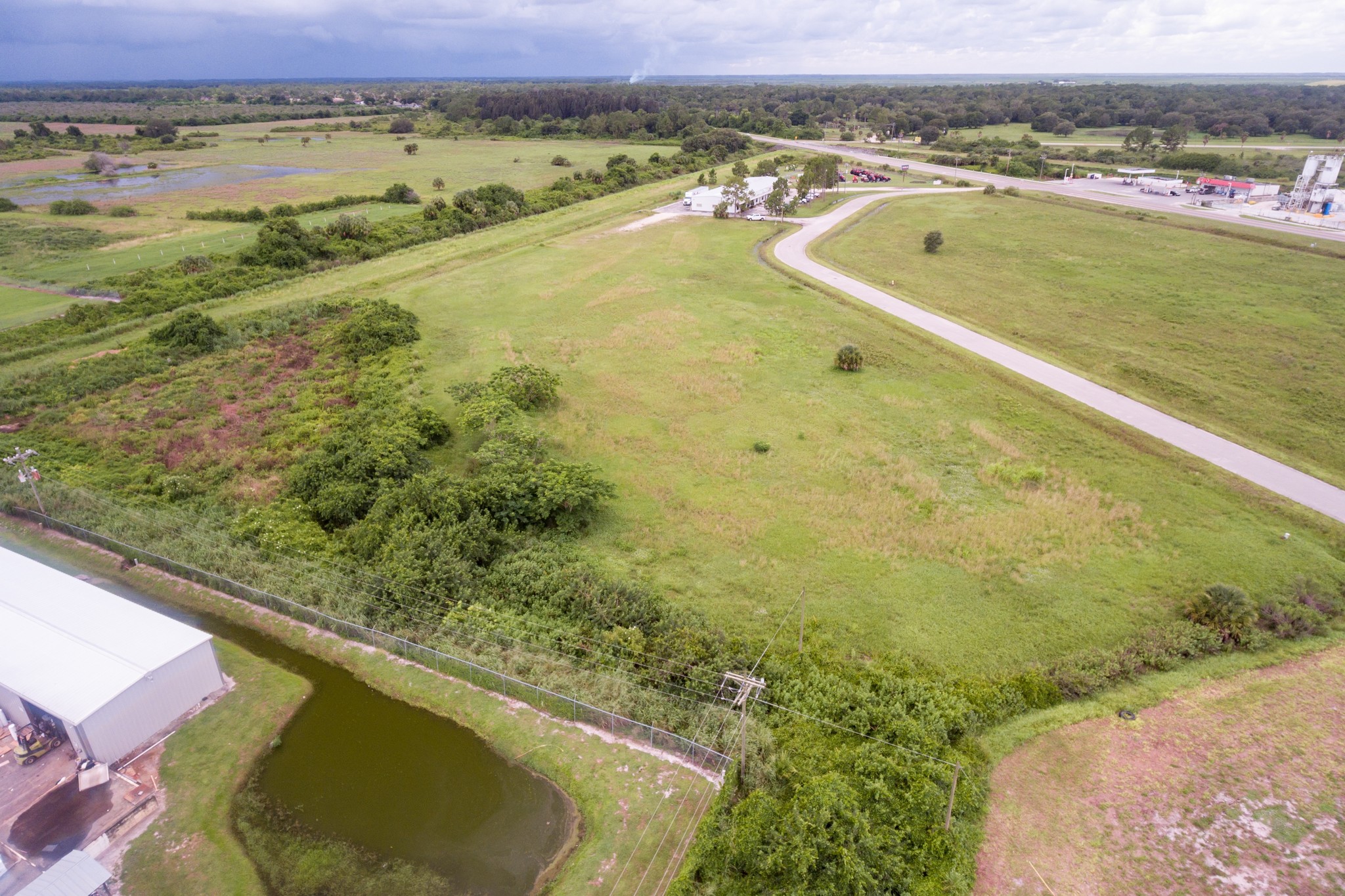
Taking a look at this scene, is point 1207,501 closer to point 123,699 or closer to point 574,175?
point 123,699

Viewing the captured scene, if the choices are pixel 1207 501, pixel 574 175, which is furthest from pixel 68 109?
pixel 1207 501

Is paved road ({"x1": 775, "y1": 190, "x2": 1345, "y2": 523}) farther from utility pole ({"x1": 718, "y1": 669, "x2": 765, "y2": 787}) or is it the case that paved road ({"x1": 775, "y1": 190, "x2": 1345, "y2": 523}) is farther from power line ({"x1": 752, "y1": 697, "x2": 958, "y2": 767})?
utility pole ({"x1": 718, "y1": 669, "x2": 765, "y2": 787})

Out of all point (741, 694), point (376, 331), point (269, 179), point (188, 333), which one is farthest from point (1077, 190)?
point (269, 179)

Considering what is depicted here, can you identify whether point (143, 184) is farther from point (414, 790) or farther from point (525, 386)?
point (414, 790)

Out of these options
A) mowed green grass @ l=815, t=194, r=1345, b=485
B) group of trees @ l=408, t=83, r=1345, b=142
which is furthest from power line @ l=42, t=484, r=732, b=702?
group of trees @ l=408, t=83, r=1345, b=142

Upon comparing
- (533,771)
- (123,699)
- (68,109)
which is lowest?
(533,771)

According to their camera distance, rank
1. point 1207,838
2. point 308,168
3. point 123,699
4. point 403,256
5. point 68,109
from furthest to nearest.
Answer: point 68,109
point 308,168
point 403,256
point 123,699
point 1207,838

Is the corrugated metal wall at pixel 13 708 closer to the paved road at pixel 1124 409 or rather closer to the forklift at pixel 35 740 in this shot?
the forklift at pixel 35 740
